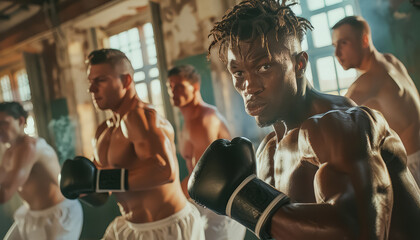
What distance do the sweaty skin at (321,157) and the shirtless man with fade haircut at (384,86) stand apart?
18.0 inches

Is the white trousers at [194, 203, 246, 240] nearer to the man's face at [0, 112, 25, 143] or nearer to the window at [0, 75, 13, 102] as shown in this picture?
the man's face at [0, 112, 25, 143]

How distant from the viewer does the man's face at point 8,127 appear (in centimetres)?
300

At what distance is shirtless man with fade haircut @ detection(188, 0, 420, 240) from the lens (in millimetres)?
1007

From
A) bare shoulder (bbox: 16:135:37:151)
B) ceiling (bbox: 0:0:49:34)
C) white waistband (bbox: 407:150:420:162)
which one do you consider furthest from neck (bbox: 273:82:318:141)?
ceiling (bbox: 0:0:49:34)

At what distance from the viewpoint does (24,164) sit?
2.85 m

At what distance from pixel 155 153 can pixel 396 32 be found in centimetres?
134

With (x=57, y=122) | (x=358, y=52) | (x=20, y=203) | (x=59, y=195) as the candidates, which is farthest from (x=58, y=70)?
(x=358, y=52)

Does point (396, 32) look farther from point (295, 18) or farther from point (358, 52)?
point (295, 18)

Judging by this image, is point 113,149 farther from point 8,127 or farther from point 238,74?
point 8,127

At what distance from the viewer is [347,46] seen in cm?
176

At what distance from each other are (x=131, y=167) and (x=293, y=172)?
1069mm

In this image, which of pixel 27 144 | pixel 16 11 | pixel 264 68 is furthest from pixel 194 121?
pixel 16 11

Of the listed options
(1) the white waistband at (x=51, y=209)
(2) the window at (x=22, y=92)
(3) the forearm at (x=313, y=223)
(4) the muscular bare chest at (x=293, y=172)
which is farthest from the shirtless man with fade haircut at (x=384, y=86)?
(2) the window at (x=22, y=92)

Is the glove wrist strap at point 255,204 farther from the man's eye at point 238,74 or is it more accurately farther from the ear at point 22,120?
the ear at point 22,120
